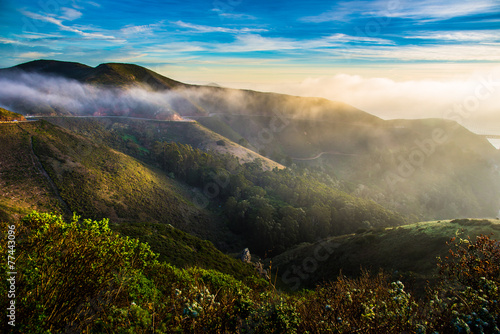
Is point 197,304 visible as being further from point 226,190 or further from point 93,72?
point 93,72

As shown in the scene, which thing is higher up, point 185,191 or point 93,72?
point 93,72

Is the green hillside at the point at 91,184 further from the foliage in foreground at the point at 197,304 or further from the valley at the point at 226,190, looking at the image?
the foliage in foreground at the point at 197,304

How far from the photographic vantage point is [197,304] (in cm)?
792

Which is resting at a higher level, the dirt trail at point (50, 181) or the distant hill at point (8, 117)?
the distant hill at point (8, 117)

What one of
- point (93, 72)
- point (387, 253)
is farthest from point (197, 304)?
point (93, 72)

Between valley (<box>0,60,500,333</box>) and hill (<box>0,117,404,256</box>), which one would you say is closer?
valley (<box>0,60,500,333</box>)

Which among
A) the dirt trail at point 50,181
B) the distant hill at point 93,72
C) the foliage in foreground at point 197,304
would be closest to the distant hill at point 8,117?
the dirt trail at point 50,181

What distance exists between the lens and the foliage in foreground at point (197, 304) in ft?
24.7

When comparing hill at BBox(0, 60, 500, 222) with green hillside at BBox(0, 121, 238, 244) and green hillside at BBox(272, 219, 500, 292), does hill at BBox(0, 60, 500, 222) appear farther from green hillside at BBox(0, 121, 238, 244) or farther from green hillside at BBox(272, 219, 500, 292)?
green hillside at BBox(272, 219, 500, 292)

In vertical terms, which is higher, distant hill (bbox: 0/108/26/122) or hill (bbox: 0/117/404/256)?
distant hill (bbox: 0/108/26/122)

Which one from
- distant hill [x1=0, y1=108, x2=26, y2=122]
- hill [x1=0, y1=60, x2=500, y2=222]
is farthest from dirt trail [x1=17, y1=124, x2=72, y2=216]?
hill [x1=0, y1=60, x2=500, y2=222]

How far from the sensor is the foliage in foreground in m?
7.54

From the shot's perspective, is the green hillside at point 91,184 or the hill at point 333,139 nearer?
the green hillside at point 91,184

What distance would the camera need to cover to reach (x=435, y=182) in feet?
425
